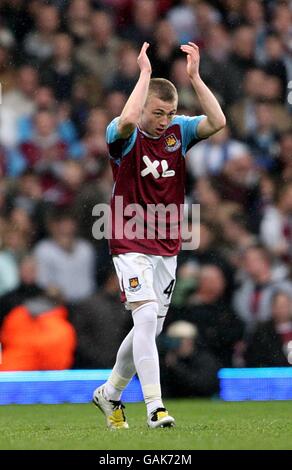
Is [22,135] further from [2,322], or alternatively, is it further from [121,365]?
[121,365]

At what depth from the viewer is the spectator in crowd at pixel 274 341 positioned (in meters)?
9.69

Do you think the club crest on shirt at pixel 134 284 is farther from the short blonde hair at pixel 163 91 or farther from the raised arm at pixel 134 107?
the short blonde hair at pixel 163 91

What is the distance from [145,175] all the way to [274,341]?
3.61 metres

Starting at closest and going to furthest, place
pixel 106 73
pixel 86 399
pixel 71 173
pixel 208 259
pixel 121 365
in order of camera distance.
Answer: pixel 121 365 → pixel 86 399 → pixel 208 259 → pixel 71 173 → pixel 106 73

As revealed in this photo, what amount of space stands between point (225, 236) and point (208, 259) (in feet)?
1.64

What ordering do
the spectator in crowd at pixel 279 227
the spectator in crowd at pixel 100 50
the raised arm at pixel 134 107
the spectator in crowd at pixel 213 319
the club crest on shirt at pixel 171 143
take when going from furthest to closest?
the spectator in crowd at pixel 100 50 → the spectator in crowd at pixel 279 227 → the spectator in crowd at pixel 213 319 → the club crest on shirt at pixel 171 143 → the raised arm at pixel 134 107

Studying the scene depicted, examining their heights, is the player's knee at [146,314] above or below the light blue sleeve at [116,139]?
below

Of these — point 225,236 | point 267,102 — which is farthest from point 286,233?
point 267,102

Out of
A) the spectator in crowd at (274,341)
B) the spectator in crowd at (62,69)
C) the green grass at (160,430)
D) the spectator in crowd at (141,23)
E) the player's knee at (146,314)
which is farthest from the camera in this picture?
the spectator in crowd at (141,23)

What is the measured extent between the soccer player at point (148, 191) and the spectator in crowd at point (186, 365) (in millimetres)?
2578

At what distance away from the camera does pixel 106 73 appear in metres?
11.7

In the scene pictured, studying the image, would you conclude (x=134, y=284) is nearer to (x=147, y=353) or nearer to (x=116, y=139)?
(x=147, y=353)

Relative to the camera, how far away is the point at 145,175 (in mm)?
6461

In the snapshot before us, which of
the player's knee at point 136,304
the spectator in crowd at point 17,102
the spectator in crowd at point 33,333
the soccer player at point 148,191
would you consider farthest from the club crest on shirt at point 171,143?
the spectator in crowd at point 17,102
